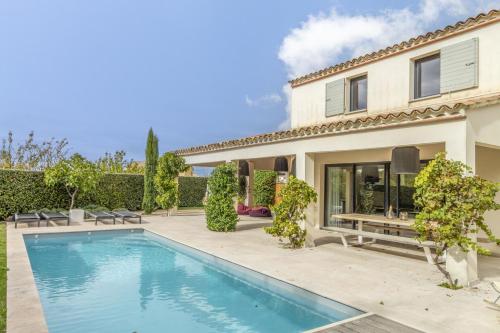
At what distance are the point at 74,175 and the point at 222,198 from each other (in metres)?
9.94

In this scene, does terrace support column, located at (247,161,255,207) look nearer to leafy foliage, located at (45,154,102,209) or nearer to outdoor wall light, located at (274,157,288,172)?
outdoor wall light, located at (274,157,288,172)

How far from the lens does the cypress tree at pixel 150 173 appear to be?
26.0 m

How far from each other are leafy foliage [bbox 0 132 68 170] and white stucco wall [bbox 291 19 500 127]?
2173 centimetres

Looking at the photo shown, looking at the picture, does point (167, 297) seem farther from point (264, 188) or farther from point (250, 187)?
point (264, 188)

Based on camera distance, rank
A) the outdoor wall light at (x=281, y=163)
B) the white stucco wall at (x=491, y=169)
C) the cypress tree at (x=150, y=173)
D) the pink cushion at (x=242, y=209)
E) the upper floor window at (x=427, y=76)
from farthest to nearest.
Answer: the pink cushion at (x=242, y=209) < the cypress tree at (x=150, y=173) < the outdoor wall light at (x=281, y=163) < the upper floor window at (x=427, y=76) < the white stucco wall at (x=491, y=169)

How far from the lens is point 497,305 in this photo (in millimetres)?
7336

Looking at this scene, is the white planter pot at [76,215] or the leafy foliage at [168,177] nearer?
the white planter pot at [76,215]

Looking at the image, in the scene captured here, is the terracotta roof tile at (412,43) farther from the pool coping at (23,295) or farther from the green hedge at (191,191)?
the green hedge at (191,191)

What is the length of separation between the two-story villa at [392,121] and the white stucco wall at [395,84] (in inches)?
1.5

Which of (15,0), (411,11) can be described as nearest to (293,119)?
(411,11)

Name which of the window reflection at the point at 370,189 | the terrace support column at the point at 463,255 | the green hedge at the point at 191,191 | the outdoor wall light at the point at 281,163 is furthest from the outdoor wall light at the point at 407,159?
the green hedge at the point at 191,191

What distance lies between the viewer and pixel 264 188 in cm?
2931

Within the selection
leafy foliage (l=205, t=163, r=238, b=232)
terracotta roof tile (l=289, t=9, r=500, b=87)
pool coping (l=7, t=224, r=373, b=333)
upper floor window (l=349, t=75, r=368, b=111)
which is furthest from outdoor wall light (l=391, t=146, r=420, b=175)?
leafy foliage (l=205, t=163, r=238, b=232)

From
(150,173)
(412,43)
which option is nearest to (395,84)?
(412,43)
